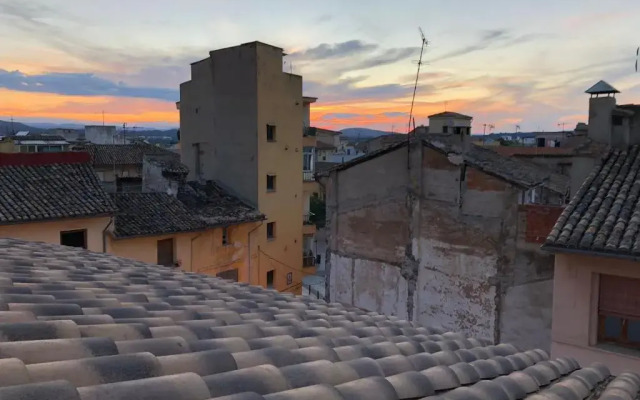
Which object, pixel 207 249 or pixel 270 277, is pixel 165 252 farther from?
pixel 270 277

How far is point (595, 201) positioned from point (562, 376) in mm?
6196

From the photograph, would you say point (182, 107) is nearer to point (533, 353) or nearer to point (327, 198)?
point (327, 198)

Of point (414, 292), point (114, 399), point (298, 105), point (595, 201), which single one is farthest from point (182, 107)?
point (114, 399)

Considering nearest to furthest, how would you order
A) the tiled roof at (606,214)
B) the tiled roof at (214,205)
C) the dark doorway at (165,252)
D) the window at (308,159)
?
the tiled roof at (606,214) → the dark doorway at (165,252) → the tiled roof at (214,205) → the window at (308,159)

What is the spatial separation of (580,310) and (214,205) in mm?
15687

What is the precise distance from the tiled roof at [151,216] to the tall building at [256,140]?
157 inches

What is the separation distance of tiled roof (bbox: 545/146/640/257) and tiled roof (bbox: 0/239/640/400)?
414 cm

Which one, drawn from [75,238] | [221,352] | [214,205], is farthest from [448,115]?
[221,352]

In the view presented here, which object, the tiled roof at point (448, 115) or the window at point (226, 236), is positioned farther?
the tiled roof at point (448, 115)

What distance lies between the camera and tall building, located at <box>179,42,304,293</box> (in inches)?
918

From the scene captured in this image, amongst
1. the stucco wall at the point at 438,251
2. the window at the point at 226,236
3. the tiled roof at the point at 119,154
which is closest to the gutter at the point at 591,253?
the stucco wall at the point at 438,251

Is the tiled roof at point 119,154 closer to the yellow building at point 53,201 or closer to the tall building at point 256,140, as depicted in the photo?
the tall building at point 256,140

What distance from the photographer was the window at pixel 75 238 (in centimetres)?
1627

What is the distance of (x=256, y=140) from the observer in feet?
76.3
